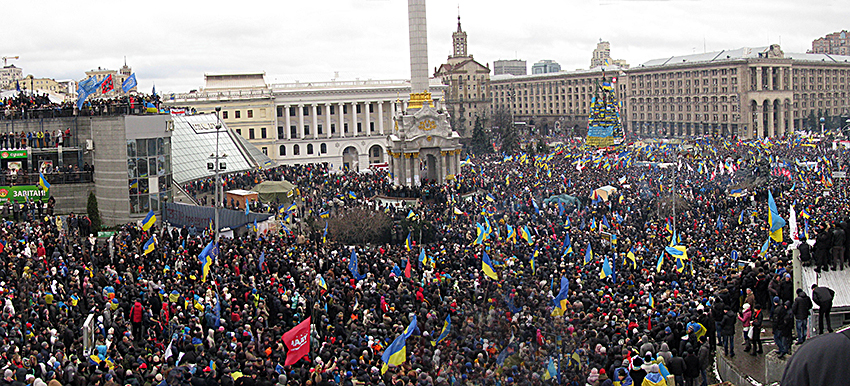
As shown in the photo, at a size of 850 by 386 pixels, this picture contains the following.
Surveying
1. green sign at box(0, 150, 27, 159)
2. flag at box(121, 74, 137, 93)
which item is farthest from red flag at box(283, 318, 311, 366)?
green sign at box(0, 150, 27, 159)

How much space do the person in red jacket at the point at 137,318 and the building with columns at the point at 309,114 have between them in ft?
206

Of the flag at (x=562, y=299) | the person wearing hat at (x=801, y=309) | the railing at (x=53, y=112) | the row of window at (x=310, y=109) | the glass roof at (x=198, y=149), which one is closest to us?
the person wearing hat at (x=801, y=309)

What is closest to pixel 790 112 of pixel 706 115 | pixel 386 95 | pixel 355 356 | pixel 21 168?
pixel 706 115

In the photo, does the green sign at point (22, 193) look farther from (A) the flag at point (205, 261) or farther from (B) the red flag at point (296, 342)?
(B) the red flag at point (296, 342)

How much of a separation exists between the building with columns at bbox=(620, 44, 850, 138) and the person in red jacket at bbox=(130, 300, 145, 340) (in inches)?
4428

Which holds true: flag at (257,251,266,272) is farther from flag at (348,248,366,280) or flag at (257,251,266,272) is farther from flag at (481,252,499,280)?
flag at (481,252,499,280)

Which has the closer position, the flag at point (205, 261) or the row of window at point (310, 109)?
the flag at point (205, 261)

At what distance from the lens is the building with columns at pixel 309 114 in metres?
81.2

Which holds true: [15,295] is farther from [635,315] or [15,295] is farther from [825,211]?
[825,211]

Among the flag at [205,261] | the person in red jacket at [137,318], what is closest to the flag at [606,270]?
the flag at [205,261]

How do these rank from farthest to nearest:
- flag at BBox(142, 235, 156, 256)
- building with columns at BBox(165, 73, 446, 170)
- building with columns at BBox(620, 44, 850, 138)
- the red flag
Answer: building with columns at BBox(620, 44, 850, 138) < building with columns at BBox(165, 73, 446, 170) < flag at BBox(142, 235, 156, 256) < the red flag

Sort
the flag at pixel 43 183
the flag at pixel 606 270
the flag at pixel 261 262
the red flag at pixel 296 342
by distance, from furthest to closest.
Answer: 1. the flag at pixel 43 183
2. the flag at pixel 261 262
3. the flag at pixel 606 270
4. the red flag at pixel 296 342

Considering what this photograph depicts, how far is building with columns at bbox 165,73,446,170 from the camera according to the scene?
267ft

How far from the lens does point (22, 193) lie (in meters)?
34.0
